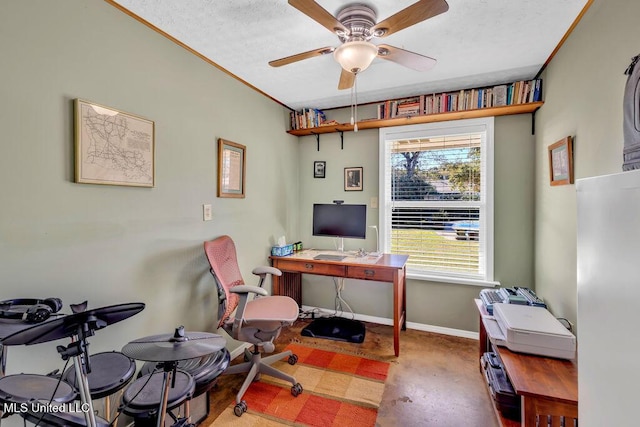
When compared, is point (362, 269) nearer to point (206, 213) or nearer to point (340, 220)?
point (340, 220)

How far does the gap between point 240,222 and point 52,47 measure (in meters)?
1.58

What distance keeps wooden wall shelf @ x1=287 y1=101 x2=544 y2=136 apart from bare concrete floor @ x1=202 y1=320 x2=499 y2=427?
2.12 meters

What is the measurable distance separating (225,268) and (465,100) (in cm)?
251

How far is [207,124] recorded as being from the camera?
7.20 feet

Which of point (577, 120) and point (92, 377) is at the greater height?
point (577, 120)

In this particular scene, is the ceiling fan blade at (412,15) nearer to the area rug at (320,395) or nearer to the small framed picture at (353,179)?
the small framed picture at (353,179)

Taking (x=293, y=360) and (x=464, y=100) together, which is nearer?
(x=293, y=360)

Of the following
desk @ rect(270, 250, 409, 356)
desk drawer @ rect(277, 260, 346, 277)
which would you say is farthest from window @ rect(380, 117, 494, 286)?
desk drawer @ rect(277, 260, 346, 277)

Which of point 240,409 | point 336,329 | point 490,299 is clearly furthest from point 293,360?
point 490,299

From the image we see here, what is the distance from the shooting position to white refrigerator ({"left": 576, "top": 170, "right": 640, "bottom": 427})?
56cm

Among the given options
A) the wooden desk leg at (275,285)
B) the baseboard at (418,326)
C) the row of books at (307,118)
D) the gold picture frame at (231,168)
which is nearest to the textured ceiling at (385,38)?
the row of books at (307,118)

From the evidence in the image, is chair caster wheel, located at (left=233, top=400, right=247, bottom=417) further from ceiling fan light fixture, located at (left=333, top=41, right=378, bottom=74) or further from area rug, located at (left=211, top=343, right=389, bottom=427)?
ceiling fan light fixture, located at (left=333, top=41, right=378, bottom=74)

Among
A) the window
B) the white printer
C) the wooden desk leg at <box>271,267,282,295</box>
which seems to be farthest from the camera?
the wooden desk leg at <box>271,267,282,295</box>

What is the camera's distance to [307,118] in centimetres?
315
